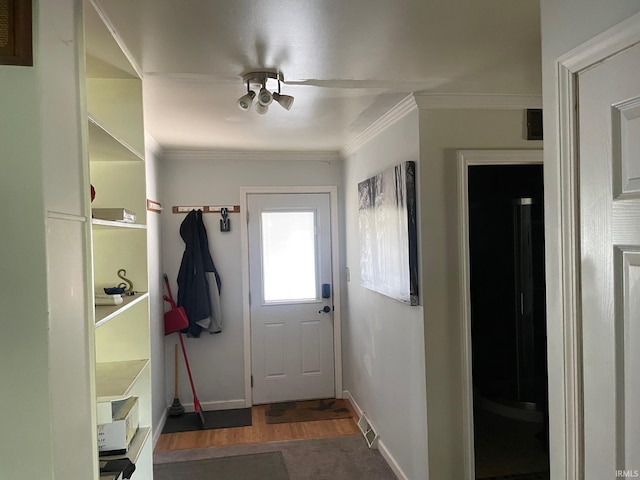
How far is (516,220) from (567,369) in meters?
2.43

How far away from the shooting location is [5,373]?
38.6 inches

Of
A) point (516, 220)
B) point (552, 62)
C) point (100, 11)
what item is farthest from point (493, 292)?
point (100, 11)

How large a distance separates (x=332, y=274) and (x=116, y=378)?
2.87 m

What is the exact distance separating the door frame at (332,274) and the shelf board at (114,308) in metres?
2.33

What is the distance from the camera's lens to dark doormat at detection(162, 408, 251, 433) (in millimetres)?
3930

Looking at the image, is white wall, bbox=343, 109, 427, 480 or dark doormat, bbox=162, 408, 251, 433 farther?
dark doormat, bbox=162, 408, 251, 433

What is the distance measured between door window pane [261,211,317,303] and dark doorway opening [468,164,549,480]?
5.00 feet

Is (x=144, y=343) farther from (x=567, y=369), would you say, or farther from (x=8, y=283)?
(x=567, y=369)

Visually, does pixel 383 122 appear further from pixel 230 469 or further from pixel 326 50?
pixel 230 469

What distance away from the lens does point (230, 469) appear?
127 inches

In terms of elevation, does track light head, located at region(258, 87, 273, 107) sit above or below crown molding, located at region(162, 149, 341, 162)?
below

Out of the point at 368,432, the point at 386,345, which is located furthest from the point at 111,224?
the point at 368,432

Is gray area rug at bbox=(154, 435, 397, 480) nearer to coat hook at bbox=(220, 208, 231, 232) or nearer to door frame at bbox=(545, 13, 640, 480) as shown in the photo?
coat hook at bbox=(220, 208, 231, 232)

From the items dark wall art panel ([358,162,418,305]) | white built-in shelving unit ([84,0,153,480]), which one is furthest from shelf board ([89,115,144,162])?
dark wall art panel ([358,162,418,305])
